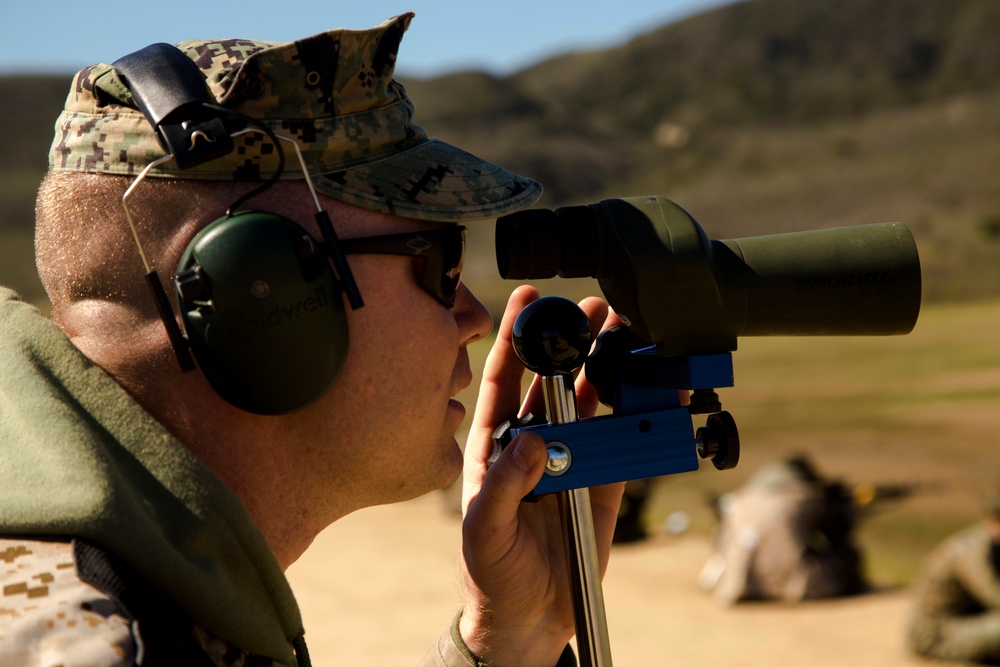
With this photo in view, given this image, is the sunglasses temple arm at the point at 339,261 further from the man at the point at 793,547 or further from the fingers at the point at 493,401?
the man at the point at 793,547

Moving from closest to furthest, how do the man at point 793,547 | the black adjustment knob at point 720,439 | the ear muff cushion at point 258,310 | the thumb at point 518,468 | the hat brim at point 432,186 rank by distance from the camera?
the ear muff cushion at point 258,310
the hat brim at point 432,186
the thumb at point 518,468
the black adjustment knob at point 720,439
the man at point 793,547

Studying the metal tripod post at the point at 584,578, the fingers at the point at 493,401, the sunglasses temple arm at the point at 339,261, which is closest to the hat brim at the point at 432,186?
the sunglasses temple arm at the point at 339,261

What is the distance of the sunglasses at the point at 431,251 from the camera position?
1.85m

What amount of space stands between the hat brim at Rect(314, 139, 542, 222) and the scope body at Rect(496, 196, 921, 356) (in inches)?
4.5

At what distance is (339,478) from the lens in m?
1.86

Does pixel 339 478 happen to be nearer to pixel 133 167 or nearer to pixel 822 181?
pixel 133 167

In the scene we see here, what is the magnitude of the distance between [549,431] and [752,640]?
A: 23.6ft

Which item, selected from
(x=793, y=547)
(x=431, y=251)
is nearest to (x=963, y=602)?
(x=793, y=547)

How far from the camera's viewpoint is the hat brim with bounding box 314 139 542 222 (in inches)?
72.3

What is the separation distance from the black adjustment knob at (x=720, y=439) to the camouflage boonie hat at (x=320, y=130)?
56 cm

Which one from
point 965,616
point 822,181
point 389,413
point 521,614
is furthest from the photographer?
point 822,181

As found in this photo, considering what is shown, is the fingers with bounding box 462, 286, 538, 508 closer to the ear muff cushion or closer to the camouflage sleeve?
the ear muff cushion

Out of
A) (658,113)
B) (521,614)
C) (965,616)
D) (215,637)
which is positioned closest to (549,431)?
(521,614)

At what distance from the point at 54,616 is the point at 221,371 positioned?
468 mm
